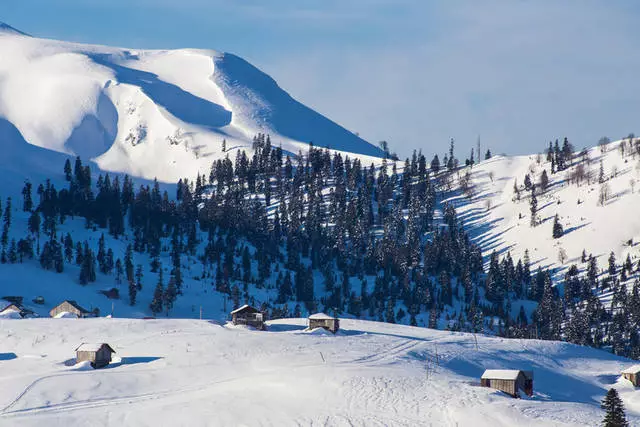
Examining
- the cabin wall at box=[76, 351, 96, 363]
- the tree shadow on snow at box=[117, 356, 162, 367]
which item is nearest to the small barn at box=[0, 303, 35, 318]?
the cabin wall at box=[76, 351, 96, 363]

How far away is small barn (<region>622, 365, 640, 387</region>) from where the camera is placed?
100375 millimetres

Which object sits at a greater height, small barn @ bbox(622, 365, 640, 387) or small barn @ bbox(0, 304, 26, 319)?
small barn @ bbox(0, 304, 26, 319)

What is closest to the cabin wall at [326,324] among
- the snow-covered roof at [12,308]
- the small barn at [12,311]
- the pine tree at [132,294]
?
the small barn at [12,311]

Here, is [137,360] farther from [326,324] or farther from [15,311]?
[15,311]

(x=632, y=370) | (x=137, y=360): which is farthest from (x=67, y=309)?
(x=632, y=370)

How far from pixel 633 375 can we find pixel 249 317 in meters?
45.2

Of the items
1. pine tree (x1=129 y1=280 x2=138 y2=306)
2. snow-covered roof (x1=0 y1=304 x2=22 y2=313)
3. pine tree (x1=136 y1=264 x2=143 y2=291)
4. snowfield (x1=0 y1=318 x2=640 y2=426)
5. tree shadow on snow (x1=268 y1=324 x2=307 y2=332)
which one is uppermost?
pine tree (x1=136 y1=264 x2=143 y2=291)

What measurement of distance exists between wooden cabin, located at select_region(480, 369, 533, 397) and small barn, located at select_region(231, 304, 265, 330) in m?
39.1

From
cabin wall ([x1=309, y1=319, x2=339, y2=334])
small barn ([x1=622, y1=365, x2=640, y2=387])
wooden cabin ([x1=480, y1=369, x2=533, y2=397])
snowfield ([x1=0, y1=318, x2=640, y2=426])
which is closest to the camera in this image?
snowfield ([x1=0, y1=318, x2=640, y2=426])

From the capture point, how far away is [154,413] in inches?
2795

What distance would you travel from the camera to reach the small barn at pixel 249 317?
116 metres

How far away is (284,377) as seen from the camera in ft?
271

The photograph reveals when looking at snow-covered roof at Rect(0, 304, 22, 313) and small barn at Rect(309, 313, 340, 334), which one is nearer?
small barn at Rect(309, 313, 340, 334)

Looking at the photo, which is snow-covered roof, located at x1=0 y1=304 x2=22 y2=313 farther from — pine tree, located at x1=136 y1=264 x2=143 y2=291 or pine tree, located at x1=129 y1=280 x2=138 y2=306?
pine tree, located at x1=136 y1=264 x2=143 y2=291
